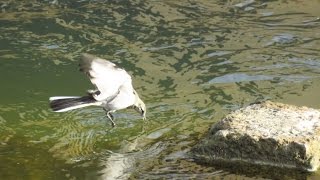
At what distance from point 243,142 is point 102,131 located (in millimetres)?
2273

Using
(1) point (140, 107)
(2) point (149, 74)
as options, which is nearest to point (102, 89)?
(1) point (140, 107)

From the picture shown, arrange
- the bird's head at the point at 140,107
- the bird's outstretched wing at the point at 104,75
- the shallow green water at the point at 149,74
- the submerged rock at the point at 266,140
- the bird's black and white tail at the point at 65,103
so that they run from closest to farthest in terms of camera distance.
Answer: the bird's outstretched wing at the point at 104,75
the submerged rock at the point at 266,140
the bird's black and white tail at the point at 65,103
the shallow green water at the point at 149,74
the bird's head at the point at 140,107

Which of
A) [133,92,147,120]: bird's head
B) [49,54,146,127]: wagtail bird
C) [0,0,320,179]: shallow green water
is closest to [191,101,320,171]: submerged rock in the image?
[0,0,320,179]: shallow green water

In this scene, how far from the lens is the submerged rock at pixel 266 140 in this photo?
21.8 ft

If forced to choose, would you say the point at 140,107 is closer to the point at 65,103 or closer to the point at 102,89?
the point at 102,89

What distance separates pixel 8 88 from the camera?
10008mm

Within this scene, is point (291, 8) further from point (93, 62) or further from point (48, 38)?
point (93, 62)

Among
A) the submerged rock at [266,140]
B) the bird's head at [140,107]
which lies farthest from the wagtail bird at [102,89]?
the submerged rock at [266,140]

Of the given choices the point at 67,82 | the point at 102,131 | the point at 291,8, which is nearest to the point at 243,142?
the point at 102,131

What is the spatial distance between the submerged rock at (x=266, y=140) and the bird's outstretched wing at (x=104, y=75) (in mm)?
1152

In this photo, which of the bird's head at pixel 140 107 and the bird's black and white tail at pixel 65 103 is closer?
the bird's black and white tail at pixel 65 103

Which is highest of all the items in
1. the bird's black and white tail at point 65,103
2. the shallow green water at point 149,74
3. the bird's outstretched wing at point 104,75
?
the bird's outstretched wing at point 104,75

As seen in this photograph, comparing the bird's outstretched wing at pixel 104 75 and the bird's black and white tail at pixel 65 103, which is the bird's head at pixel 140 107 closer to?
the bird's outstretched wing at pixel 104 75

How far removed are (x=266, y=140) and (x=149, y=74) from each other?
4306 mm
